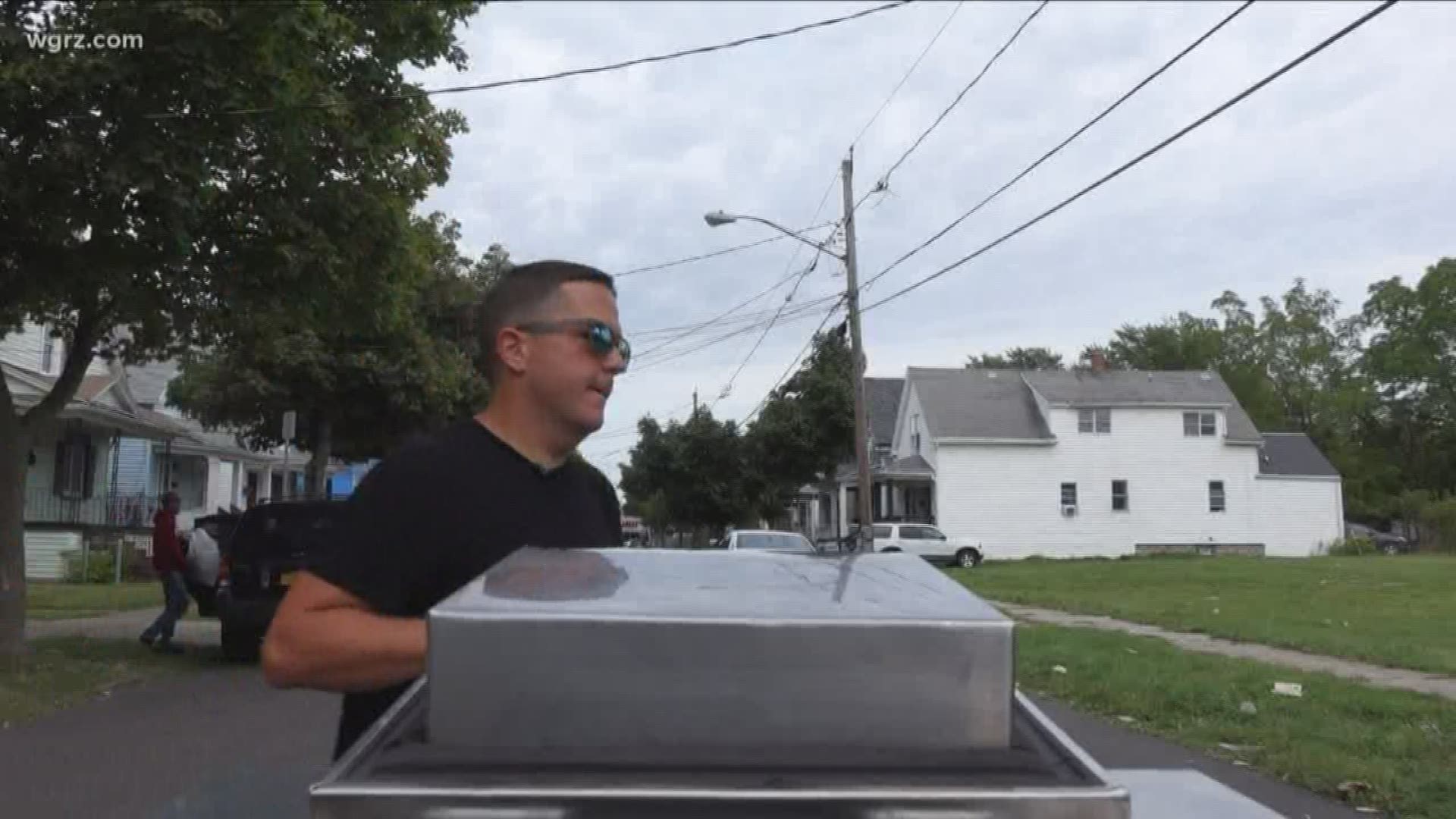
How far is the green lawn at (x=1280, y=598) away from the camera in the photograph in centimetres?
1475

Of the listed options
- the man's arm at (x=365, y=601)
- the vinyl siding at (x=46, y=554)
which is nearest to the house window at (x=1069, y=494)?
the vinyl siding at (x=46, y=554)

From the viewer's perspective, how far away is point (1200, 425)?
48500 mm

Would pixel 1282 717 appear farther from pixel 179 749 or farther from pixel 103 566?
pixel 103 566

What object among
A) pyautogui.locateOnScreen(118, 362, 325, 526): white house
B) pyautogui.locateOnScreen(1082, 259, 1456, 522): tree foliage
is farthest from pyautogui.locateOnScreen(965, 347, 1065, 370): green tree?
pyautogui.locateOnScreen(118, 362, 325, 526): white house

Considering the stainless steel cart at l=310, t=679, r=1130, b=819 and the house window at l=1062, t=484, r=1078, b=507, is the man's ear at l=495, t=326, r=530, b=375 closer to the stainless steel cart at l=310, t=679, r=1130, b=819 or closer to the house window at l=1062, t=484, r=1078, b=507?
the stainless steel cart at l=310, t=679, r=1130, b=819

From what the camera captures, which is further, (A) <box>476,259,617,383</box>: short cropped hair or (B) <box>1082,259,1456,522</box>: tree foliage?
(B) <box>1082,259,1456,522</box>: tree foliage

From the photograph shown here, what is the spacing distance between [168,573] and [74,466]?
1969cm

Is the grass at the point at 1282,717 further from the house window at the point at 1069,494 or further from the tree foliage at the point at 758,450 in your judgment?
the house window at the point at 1069,494

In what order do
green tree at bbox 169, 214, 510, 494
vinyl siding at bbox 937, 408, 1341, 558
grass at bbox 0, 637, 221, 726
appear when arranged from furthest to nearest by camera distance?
1. vinyl siding at bbox 937, 408, 1341, 558
2. green tree at bbox 169, 214, 510, 494
3. grass at bbox 0, 637, 221, 726

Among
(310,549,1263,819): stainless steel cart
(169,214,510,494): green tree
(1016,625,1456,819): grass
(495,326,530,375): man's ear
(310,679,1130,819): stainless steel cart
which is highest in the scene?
(169,214,510,494): green tree

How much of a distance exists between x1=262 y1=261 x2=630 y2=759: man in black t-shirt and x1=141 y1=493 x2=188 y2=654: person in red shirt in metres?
13.0

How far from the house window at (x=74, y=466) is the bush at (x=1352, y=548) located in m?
38.2

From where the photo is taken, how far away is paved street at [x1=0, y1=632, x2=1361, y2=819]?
6.99m

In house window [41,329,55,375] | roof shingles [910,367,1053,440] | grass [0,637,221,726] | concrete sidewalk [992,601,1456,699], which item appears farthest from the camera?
roof shingles [910,367,1053,440]
